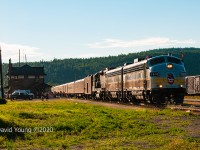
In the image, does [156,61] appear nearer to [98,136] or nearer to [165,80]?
[165,80]

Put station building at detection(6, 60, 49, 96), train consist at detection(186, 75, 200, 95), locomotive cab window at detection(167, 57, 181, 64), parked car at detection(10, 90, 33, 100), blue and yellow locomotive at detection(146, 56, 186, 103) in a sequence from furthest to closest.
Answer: station building at detection(6, 60, 49, 96)
parked car at detection(10, 90, 33, 100)
train consist at detection(186, 75, 200, 95)
locomotive cab window at detection(167, 57, 181, 64)
blue and yellow locomotive at detection(146, 56, 186, 103)

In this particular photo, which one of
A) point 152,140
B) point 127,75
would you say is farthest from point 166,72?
point 152,140

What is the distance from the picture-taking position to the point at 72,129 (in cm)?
1725

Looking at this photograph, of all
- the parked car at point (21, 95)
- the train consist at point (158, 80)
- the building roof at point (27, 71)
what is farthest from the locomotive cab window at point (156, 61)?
the building roof at point (27, 71)

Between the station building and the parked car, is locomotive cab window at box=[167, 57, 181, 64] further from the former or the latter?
the station building

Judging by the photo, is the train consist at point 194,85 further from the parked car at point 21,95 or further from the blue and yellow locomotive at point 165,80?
the blue and yellow locomotive at point 165,80

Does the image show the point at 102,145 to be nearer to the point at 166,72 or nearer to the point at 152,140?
the point at 152,140

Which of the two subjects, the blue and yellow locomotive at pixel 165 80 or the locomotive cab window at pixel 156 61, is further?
the locomotive cab window at pixel 156 61

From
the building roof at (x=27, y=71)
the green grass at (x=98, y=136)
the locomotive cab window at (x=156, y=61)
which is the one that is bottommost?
the green grass at (x=98, y=136)

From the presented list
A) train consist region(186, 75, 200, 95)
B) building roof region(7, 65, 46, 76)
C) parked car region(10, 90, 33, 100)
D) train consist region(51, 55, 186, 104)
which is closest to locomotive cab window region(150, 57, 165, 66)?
train consist region(51, 55, 186, 104)

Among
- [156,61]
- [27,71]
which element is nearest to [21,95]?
[27,71]

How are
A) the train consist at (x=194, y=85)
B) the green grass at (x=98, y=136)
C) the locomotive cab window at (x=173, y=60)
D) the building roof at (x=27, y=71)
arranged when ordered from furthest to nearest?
the building roof at (x=27, y=71) < the train consist at (x=194, y=85) < the locomotive cab window at (x=173, y=60) < the green grass at (x=98, y=136)

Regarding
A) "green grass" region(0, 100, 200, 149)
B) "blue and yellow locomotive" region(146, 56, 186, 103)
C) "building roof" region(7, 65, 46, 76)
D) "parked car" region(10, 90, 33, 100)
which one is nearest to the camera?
"green grass" region(0, 100, 200, 149)

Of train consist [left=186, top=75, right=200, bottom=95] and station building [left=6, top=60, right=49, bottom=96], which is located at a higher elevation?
station building [left=6, top=60, right=49, bottom=96]
